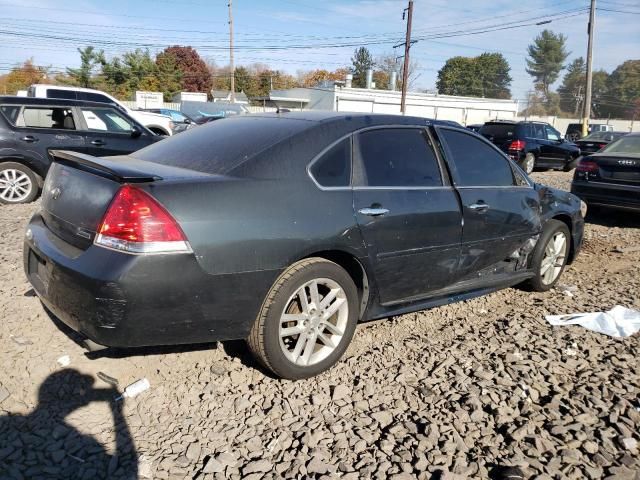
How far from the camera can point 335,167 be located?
3139 millimetres

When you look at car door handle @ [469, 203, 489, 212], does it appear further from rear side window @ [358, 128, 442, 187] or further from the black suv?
the black suv

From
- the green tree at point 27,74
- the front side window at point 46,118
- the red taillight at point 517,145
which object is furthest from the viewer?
the green tree at point 27,74

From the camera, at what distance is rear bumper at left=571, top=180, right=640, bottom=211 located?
7648mm

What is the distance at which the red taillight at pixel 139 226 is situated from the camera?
2.44 m

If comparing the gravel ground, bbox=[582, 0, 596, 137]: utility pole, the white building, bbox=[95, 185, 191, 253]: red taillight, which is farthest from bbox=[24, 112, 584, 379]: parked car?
the white building

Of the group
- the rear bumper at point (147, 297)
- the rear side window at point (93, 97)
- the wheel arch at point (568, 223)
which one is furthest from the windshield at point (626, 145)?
the rear side window at point (93, 97)

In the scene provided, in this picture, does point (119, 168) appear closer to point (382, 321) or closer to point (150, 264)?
point (150, 264)

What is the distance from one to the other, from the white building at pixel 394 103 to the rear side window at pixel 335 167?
3706 cm

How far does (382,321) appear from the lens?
13.1 feet

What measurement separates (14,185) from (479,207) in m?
6.75

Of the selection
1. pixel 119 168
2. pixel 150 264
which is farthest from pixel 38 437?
pixel 119 168

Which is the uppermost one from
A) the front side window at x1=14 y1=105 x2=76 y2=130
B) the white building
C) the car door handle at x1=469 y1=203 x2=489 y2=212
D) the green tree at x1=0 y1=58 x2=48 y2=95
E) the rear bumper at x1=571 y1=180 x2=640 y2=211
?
the green tree at x1=0 y1=58 x2=48 y2=95

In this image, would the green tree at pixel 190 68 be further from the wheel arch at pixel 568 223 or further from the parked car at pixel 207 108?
the wheel arch at pixel 568 223

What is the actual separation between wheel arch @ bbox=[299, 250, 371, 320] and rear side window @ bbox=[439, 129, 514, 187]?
3.93 ft
